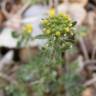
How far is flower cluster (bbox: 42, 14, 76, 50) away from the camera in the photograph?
1483mm

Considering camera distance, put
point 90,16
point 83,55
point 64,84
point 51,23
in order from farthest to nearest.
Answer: point 90,16 < point 83,55 < point 64,84 < point 51,23

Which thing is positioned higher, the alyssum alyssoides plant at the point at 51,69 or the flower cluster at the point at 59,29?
the flower cluster at the point at 59,29

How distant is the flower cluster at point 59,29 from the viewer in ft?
4.87

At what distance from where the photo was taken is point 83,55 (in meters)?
2.24

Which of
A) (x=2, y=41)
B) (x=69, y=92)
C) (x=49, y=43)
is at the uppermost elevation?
(x=49, y=43)

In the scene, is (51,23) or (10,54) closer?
(51,23)

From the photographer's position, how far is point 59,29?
58.4 inches

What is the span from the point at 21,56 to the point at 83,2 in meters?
0.58

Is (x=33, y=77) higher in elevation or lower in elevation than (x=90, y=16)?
lower

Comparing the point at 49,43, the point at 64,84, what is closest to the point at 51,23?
A: the point at 49,43

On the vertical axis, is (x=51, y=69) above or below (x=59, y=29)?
below

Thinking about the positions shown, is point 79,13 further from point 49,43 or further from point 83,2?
point 49,43

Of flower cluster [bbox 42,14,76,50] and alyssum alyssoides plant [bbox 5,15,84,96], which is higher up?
flower cluster [bbox 42,14,76,50]

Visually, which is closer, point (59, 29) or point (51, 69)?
point (59, 29)
